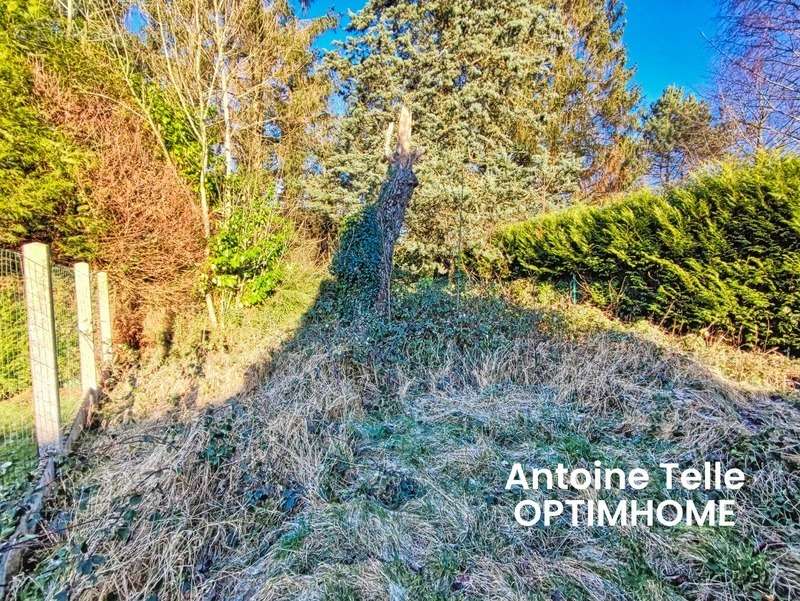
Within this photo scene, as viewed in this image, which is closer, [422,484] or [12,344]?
[422,484]

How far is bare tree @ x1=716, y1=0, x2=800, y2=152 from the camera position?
588 centimetres

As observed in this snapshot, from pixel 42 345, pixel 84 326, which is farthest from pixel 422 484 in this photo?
pixel 84 326

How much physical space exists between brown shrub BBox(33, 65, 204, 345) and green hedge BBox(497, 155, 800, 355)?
5603mm

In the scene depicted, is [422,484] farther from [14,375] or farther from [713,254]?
[713,254]

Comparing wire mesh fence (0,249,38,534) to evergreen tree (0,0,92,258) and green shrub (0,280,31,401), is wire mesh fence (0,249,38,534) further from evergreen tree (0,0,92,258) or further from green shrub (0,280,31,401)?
evergreen tree (0,0,92,258)

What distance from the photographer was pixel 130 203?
Result: 4.25 meters

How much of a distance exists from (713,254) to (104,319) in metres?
6.38

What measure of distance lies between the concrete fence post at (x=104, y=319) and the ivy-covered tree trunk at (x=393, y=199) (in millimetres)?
2966

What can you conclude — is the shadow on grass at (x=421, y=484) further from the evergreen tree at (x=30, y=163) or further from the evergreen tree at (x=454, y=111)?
the evergreen tree at (x=454, y=111)

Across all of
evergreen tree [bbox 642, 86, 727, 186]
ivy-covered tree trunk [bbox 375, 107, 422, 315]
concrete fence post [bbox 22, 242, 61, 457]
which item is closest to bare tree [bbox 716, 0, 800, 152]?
evergreen tree [bbox 642, 86, 727, 186]

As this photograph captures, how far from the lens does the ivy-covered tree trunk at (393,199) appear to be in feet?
17.4

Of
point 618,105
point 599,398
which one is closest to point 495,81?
point 618,105

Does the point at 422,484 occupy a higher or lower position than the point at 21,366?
lower

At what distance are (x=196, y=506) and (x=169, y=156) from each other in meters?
4.82
